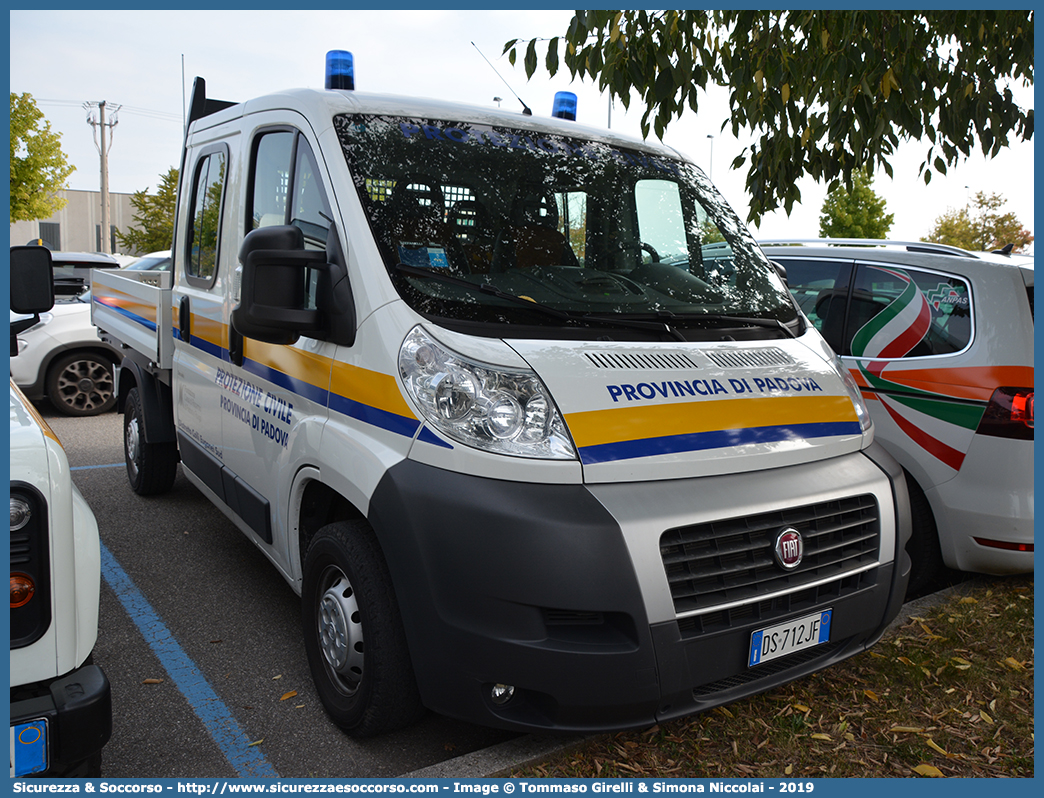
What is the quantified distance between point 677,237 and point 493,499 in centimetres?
182

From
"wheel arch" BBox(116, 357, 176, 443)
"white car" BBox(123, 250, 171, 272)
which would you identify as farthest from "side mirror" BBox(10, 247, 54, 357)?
"white car" BBox(123, 250, 171, 272)

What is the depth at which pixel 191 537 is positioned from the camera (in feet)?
16.7

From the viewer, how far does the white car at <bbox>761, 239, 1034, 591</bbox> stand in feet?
13.0

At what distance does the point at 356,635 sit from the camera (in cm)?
288

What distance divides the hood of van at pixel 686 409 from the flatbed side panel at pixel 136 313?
3.14 metres

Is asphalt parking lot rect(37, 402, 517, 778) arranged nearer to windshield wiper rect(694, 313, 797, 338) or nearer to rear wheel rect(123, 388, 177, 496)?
rear wheel rect(123, 388, 177, 496)

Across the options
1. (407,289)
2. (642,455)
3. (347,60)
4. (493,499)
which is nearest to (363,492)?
(493,499)

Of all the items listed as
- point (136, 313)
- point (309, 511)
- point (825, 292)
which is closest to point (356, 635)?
point (309, 511)

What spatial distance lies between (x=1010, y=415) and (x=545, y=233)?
244 centimetres

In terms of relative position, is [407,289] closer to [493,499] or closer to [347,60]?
[493,499]

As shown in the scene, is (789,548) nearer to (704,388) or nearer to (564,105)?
(704,388)

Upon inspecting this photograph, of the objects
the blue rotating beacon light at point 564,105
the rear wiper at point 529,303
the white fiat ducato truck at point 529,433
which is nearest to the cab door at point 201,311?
the white fiat ducato truck at point 529,433

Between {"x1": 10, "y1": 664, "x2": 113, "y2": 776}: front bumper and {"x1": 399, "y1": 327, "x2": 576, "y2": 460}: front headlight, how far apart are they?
1.16m

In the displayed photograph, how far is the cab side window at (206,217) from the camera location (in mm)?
4242
